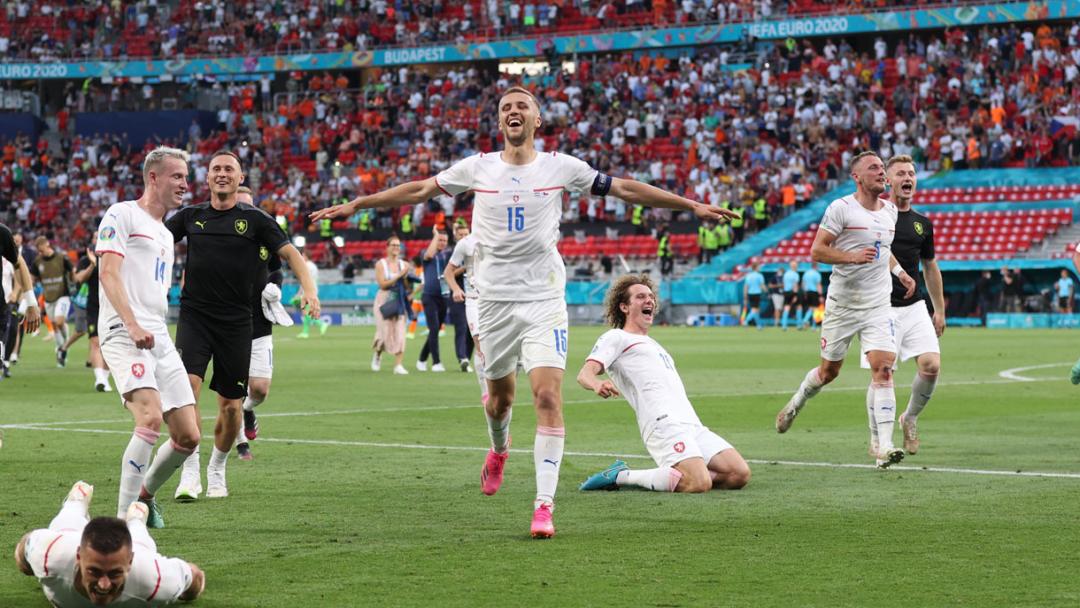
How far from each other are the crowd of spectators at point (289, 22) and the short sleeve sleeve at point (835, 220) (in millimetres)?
47825

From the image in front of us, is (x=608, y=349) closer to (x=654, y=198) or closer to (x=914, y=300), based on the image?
(x=654, y=198)

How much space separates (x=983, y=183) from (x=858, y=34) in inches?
471

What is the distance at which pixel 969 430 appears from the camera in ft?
50.6

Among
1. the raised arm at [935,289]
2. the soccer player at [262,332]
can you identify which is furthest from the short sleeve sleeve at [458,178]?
the raised arm at [935,289]

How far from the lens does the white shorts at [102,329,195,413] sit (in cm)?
875

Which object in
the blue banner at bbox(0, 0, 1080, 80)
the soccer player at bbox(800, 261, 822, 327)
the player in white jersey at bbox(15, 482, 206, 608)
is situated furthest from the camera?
the blue banner at bbox(0, 0, 1080, 80)

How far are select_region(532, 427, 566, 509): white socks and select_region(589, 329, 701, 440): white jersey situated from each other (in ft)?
5.14

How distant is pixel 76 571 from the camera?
20.6ft

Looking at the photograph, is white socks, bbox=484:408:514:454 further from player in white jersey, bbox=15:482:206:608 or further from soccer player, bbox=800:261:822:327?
soccer player, bbox=800:261:822:327

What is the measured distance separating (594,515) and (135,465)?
8.97ft

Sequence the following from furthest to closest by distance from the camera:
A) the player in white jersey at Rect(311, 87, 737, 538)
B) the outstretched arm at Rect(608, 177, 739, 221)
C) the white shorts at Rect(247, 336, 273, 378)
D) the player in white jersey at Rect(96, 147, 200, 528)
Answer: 1. the white shorts at Rect(247, 336, 273, 378)
2. the player in white jersey at Rect(311, 87, 737, 538)
3. the outstretched arm at Rect(608, 177, 739, 221)
4. the player in white jersey at Rect(96, 147, 200, 528)

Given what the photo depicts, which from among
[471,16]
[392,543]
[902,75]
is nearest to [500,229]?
[392,543]

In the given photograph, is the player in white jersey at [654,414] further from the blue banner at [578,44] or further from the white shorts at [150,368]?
the blue banner at [578,44]

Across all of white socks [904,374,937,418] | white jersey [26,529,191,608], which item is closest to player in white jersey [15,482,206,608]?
white jersey [26,529,191,608]
